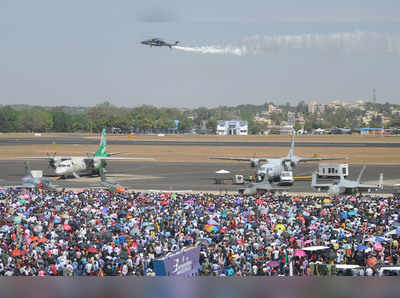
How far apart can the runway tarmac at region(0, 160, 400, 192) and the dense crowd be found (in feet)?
76.3

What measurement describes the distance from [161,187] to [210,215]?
28689mm

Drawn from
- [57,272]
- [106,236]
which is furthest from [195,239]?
[57,272]

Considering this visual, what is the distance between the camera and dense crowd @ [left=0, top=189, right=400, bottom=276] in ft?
54.4

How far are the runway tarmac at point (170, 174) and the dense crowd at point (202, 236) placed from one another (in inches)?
915

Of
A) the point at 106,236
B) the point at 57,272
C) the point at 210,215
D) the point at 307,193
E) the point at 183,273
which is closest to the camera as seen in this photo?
the point at 183,273

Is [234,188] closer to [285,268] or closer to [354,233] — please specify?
[354,233]

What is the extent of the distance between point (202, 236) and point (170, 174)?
1803 inches

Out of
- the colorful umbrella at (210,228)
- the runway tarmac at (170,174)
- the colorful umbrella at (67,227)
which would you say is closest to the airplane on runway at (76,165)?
the runway tarmac at (170,174)

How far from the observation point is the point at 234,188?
51000 millimetres

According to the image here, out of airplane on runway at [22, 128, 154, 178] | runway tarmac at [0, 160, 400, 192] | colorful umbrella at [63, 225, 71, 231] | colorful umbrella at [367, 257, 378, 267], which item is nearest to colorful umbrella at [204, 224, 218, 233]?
colorful umbrella at [63, 225, 71, 231]

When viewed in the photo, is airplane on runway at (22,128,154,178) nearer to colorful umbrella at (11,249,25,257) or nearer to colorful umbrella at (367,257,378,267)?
colorful umbrella at (11,249,25,257)

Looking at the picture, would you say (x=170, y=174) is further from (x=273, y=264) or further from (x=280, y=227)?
(x=273, y=264)

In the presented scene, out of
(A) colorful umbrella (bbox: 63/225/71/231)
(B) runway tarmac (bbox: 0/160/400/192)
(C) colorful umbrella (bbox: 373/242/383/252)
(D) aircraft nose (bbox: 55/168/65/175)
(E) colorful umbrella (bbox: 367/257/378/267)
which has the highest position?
(C) colorful umbrella (bbox: 373/242/383/252)

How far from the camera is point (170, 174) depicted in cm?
6581
